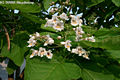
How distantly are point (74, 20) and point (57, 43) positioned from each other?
158 millimetres

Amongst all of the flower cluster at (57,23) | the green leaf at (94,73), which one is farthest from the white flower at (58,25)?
the green leaf at (94,73)

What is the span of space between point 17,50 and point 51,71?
14.7 inches

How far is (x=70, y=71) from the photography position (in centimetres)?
78

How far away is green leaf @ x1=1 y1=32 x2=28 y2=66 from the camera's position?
1.02 meters

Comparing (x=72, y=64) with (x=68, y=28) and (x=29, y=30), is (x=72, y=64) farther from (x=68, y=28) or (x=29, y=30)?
(x=29, y=30)

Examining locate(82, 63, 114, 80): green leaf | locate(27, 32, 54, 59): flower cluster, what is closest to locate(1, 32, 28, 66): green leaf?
locate(27, 32, 54, 59): flower cluster

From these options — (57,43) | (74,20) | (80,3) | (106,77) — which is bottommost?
(106,77)

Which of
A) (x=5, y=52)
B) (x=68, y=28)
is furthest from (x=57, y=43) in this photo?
(x=5, y=52)

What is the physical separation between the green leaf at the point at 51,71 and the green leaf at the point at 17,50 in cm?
20

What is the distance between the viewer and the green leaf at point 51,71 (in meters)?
0.74

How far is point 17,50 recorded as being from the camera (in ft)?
3.44

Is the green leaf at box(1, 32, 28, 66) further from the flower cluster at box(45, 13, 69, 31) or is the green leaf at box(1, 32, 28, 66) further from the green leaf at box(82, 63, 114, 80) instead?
the green leaf at box(82, 63, 114, 80)

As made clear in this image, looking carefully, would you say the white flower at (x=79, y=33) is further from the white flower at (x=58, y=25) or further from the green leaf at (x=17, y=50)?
the green leaf at (x=17, y=50)

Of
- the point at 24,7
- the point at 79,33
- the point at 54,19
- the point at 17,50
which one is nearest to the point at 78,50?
the point at 79,33
